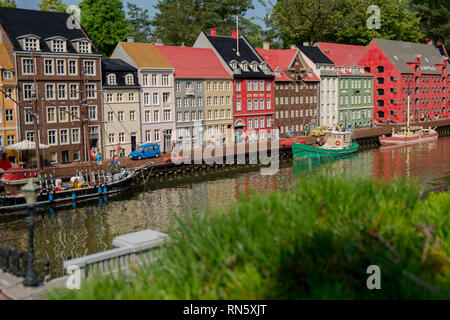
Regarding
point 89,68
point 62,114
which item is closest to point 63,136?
point 62,114

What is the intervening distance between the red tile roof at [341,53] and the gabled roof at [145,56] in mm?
38031

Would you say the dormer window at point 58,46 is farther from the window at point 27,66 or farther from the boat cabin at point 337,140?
the boat cabin at point 337,140

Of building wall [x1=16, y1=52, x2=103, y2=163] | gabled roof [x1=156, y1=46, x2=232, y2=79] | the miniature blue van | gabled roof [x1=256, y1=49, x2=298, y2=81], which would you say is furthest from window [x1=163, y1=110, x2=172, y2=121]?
gabled roof [x1=256, y1=49, x2=298, y2=81]

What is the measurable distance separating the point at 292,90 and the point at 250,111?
35.4 ft

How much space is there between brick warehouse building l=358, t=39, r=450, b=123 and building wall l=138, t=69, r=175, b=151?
159ft

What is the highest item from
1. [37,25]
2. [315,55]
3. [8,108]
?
[315,55]

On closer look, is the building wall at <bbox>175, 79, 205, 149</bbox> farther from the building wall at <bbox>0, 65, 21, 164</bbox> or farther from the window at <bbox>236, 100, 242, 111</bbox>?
the building wall at <bbox>0, 65, 21, 164</bbox>

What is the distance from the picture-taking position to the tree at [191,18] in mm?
102306

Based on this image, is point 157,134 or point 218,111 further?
point 218,111

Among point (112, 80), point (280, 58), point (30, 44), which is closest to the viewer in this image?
point (30, 44)

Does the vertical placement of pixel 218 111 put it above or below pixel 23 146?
above

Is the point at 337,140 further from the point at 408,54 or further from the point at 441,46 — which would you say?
the point at 441,46

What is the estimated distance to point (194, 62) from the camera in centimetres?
7325
